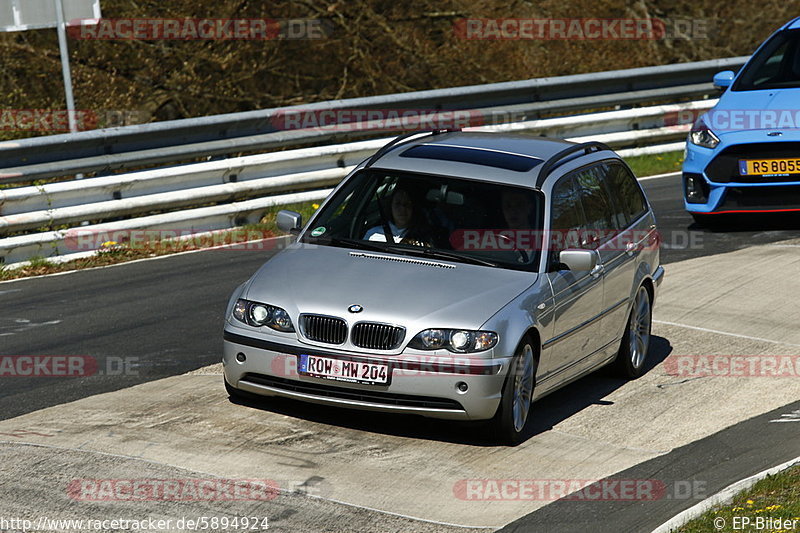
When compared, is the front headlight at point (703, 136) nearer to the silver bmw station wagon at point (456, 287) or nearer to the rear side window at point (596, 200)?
the silver bmw station wagon at point (456, 287)

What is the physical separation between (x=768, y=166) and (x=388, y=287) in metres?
6.94

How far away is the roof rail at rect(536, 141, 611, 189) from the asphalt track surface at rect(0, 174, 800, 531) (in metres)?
1.90

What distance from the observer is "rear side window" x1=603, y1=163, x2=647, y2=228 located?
31.0 ft

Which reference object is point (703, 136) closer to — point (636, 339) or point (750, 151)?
point (750, 151)

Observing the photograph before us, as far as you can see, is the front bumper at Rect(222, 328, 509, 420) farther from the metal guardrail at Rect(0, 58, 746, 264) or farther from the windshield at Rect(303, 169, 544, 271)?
the metal guardrail at Rect(0, 58, 746, 264)

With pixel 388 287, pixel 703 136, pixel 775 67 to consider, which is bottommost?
pixel 703 136

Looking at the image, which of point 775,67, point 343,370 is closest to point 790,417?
point 343,370

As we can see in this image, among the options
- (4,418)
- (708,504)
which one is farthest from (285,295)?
(708,504)

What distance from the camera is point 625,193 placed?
31.7 feet

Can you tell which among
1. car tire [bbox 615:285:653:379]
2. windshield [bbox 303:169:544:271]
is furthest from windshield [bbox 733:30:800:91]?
windshield [bbox 303:169:544:271]

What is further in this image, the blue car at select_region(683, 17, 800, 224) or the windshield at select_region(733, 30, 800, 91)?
the windshield at select_region(733, 30, 800, 91)

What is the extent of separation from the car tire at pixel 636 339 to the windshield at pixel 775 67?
17.2ft

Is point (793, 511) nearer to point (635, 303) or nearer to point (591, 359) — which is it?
point (591, 359)

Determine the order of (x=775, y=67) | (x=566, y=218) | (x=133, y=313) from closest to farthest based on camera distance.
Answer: (x=566, y=218) → (x=133, y=313) → (x=775, y=67)
